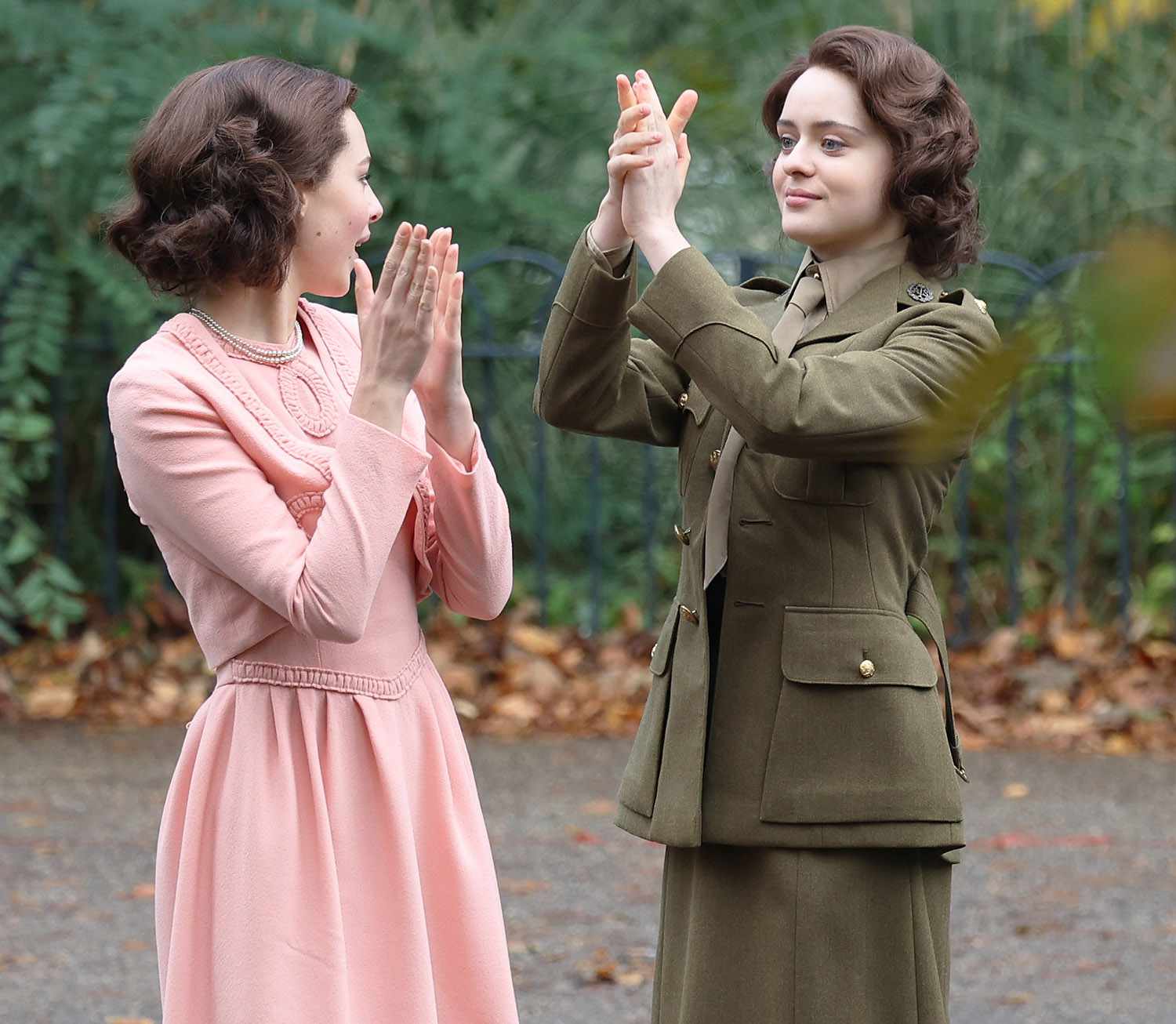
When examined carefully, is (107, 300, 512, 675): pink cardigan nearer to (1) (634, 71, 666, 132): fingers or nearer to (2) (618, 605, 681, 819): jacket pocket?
(2) (618, 605, 681, 819): jacket pocket

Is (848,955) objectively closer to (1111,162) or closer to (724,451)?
(724,451)

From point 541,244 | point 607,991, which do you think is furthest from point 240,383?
point 541,244

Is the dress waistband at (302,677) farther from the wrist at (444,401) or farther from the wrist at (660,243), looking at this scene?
the wrist at (660,243)

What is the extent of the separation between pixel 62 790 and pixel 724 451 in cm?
376

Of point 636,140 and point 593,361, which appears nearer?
point 636,140

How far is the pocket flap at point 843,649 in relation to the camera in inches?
84.7

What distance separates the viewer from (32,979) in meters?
3.83

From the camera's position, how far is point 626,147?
2.06m

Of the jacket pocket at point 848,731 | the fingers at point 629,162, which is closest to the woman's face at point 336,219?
the fingers at point 629,162

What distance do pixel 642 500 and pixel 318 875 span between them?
4928 mm

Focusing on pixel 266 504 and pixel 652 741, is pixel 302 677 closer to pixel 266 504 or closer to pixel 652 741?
pixel 266 504

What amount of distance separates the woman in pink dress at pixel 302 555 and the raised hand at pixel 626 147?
199mm

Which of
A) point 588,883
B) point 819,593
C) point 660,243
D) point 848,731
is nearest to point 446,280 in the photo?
point 660,243

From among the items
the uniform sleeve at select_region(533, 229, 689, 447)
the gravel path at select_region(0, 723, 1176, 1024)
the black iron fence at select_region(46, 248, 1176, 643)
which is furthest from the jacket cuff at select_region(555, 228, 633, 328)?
the black iron fence at select_region(46, 248, 1176, 643)
